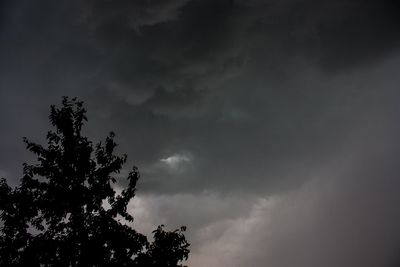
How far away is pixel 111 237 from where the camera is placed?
1559 centimetres

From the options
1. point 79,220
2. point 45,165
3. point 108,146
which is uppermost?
point 108,146

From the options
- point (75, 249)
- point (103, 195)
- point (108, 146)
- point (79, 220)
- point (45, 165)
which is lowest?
point (75, 249)

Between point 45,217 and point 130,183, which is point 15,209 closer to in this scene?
point 45,217

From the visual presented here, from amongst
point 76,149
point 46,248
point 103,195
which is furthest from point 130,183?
point 46,248

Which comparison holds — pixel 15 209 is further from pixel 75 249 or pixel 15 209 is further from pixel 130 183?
pixel 130 183

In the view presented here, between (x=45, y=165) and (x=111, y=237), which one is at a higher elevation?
(x=45, y=165)

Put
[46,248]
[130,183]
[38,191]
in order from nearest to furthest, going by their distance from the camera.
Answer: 1. [46,248]
2. [38,191]
3. [130,183]

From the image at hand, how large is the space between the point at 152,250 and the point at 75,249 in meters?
3.00

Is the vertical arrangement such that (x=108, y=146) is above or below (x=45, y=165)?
above

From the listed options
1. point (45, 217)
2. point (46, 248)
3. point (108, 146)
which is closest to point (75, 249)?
point (46, 248)

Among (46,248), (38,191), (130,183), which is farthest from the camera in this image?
(130,183)

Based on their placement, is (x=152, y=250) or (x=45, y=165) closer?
(x=152, y=250)

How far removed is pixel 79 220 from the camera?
15.8 m

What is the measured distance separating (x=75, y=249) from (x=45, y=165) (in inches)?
159
